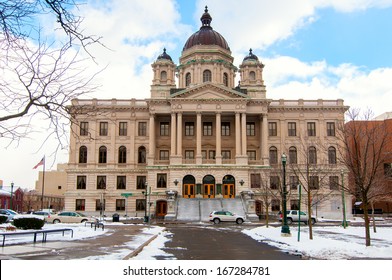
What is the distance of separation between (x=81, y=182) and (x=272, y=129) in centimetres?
3020

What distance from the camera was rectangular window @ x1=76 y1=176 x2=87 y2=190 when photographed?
63094 mm

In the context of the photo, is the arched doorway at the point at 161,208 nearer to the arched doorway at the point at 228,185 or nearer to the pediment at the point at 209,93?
the arched doorway at the point at 228,185

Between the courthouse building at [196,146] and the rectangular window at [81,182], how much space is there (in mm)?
150

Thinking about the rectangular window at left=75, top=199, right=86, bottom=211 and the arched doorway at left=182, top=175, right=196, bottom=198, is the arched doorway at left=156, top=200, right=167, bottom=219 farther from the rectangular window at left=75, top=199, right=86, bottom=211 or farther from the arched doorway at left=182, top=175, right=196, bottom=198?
the rectangular window at left=75, top=199, right=86, bottom=211

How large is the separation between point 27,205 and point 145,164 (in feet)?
206

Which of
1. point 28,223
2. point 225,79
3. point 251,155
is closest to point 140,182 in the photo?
point 251,155

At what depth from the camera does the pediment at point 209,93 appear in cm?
6109

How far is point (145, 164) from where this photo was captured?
63875mm

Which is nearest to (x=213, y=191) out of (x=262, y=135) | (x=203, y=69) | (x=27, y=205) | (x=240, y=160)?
(x=240, y=160)

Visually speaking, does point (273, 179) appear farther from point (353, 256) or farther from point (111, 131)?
point (353, 256)

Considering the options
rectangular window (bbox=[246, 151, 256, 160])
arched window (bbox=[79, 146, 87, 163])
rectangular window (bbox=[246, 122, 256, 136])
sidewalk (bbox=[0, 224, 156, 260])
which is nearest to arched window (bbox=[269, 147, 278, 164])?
rectangular window (bbox=[246, 151, 256, 160])

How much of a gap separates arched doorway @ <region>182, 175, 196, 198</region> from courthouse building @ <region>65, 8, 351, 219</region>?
0.14 metres

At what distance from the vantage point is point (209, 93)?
201 ft

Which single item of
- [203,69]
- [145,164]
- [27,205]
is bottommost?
[27,205]
